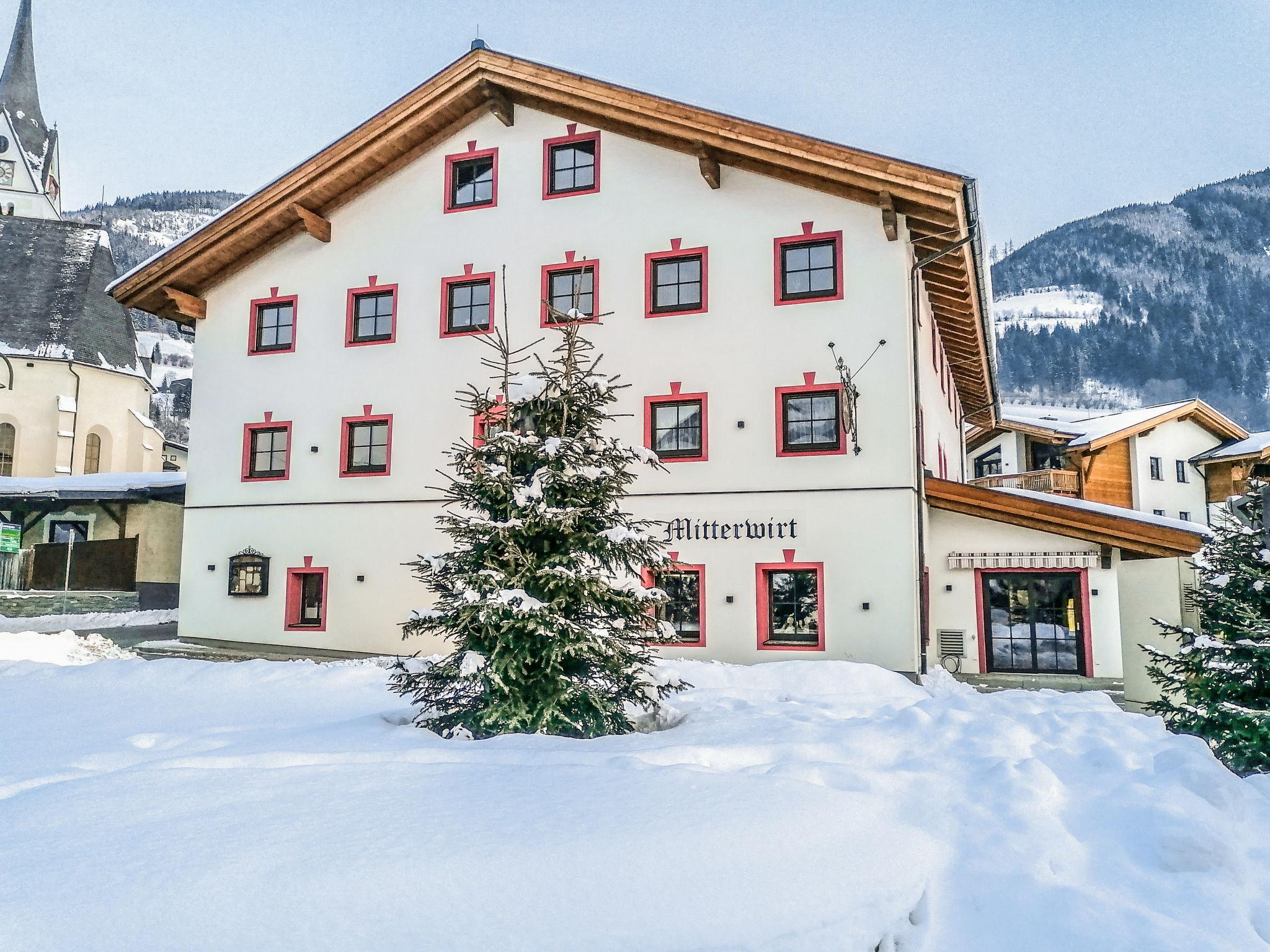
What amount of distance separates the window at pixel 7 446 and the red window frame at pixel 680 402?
116 feet

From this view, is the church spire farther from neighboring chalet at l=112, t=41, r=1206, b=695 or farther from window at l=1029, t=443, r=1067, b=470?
window at l=1029, t=443, r=1067, b=470

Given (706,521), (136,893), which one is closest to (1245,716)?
(706,521)

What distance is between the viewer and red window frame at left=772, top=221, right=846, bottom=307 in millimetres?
15109

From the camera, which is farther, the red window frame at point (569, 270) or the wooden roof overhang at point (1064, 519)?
the red window frame at point (569, 270)

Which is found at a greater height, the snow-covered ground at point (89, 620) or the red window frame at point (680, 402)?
the red window frame at point (680, 402)

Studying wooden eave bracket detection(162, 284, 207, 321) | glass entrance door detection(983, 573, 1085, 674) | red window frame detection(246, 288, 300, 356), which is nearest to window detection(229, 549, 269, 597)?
red window frame detection(246, 288, 300, 356)

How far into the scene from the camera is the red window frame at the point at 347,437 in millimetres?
17375

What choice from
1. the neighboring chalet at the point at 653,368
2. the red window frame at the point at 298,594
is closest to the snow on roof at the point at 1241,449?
the neighboring chalet at the point at 653,368

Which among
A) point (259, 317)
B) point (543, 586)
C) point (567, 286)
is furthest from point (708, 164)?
point (543, 586)

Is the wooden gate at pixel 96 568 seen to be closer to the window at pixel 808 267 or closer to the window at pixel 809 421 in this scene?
the window at pixel 809 421

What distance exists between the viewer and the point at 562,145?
1716 centimetres

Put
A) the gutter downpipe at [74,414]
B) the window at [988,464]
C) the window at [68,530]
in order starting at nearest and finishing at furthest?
the window at [68,530] → the window at [988,464] → the gutter downpipe at [74,414]

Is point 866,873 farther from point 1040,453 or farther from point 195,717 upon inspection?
point 1040,453

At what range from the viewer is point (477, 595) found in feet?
24.1
